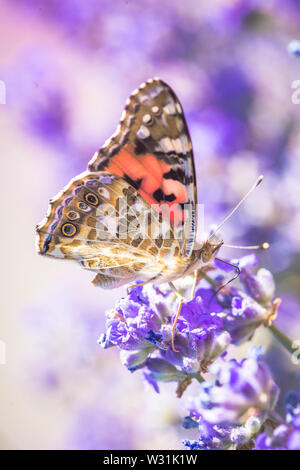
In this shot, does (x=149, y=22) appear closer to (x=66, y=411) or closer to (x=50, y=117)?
(x=50, y=117)

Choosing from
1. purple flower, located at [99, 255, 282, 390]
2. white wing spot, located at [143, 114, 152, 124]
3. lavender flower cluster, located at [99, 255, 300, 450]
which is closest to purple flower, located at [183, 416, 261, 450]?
lavender flower cluster, located at [99, 255, 300, 450]

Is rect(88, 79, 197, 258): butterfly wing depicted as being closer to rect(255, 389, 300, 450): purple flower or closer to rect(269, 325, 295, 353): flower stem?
rect(269, 325, 295, 353): flower stem

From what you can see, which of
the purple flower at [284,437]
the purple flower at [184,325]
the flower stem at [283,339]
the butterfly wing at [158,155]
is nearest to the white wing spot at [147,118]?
the butterfly wing at [158,155]

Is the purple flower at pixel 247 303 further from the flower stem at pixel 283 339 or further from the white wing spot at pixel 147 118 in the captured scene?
the white wing spot at pixel 147 118

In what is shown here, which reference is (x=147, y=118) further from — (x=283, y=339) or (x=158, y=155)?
(x=283, y=339)

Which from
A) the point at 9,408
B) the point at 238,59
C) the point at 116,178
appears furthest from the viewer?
the point at 9,408

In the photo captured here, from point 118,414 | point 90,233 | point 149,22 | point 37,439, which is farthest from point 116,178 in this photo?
point 37,439

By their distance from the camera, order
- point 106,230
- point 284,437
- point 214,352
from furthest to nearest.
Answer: point 106,230 < point 214,352 < point 284,437

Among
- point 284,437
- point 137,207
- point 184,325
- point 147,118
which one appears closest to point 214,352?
point 184,325
